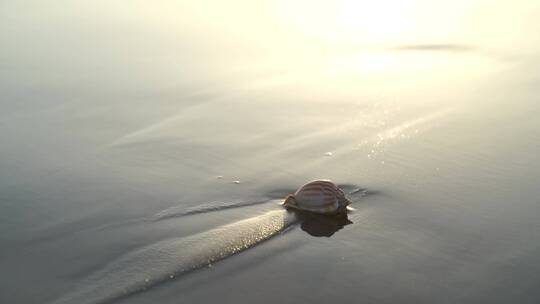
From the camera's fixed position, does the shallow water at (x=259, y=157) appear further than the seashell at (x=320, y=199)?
No

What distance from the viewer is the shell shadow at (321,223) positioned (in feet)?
15.0

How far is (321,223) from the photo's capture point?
4.70 metres

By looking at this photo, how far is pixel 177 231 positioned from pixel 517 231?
7.41 ft

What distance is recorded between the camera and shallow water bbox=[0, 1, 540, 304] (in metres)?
3.93

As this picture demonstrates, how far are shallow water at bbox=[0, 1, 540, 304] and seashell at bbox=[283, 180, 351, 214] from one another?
0.33ft

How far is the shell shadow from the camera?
4562 millimetres

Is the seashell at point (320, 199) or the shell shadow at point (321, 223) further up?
the seashell at point (320, 199)

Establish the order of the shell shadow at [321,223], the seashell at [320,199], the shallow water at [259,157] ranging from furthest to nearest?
1. the seashell at [320,199]
2. the shell shadow at [321,223]
3. the shallow water at [259,157]

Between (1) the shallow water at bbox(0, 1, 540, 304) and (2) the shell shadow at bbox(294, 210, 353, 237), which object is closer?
(1) the shallow water at bbox(0, 1, 540, 304)

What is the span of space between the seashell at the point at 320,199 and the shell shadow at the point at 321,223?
40mm

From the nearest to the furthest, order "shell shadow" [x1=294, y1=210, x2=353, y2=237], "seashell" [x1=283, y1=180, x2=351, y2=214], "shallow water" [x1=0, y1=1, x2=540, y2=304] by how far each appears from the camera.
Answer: "shallow water" [x1=0, y1=1, x2=540, y2=304] < "shell shadow" [x1=294, y1=210, x2=353, y2=237] < "seashell" [x1=283, y1=180, x2=351, y2=214]

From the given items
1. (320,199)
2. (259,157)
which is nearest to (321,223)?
(320,199)

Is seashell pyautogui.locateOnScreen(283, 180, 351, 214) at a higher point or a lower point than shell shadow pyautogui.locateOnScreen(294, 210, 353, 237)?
higher

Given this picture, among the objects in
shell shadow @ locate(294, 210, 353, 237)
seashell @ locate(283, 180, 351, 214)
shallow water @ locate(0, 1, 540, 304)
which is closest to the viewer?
shallow water @ locate(0, 1, 540, 304)
